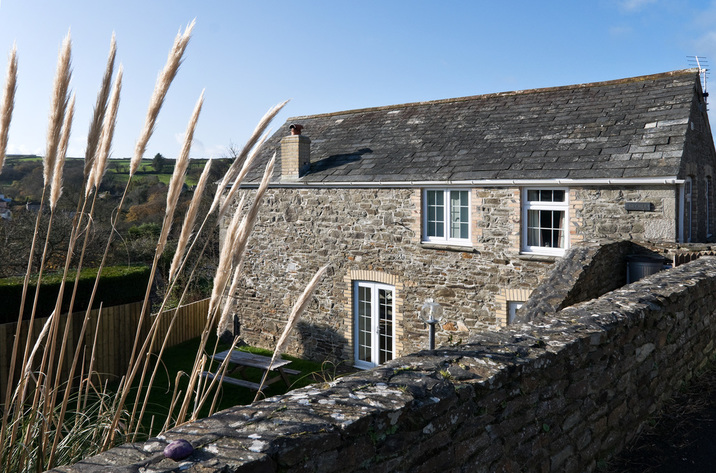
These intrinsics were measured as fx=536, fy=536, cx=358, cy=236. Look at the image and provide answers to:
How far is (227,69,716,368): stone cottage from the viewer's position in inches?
342

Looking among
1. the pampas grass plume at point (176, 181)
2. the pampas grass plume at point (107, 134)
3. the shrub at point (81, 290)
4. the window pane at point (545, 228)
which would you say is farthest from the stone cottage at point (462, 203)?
the pampas grass plume at point (107, 134)

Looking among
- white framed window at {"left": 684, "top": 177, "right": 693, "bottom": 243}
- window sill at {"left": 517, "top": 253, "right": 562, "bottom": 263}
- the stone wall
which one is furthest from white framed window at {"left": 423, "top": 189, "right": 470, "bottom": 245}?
white framed window at {"left": 684, "top": 177, "right": 693, "bottom": 243}

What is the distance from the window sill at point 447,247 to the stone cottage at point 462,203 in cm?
2

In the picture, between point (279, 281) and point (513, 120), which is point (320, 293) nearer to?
point (279, 281)

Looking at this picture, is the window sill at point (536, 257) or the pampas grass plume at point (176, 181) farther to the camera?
the window sill at point (536, 257)

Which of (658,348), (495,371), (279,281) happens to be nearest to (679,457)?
(658,348)

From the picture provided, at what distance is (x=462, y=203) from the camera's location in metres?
10.1

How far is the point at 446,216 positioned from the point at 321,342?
13.6 feet

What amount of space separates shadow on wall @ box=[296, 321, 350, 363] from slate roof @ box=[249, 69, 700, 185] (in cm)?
329

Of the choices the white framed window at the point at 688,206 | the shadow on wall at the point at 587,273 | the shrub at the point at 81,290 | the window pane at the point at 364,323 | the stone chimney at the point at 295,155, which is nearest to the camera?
the shadow on wall at the point at 587,273

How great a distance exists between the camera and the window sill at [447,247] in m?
9.90

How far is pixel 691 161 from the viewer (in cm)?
902

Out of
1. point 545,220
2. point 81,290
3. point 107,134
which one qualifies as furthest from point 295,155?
point 107,134

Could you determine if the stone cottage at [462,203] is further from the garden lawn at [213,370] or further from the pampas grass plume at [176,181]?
the pampas grass plume at [176,181]
